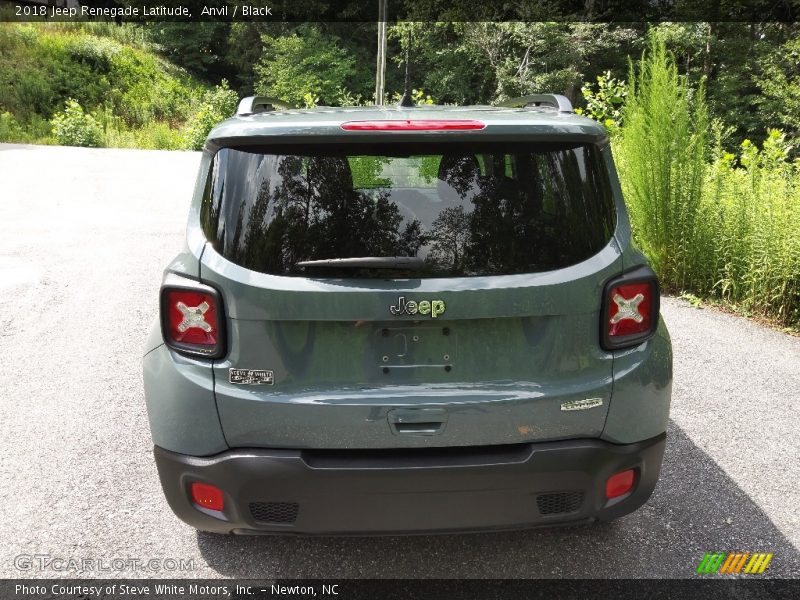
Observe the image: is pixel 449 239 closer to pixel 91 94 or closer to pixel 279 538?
pixel 279 538

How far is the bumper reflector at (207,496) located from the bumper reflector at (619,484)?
4.36 feet

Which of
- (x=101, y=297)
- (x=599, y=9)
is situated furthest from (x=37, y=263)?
(x=599, y=9)

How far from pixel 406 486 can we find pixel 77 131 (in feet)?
80.8

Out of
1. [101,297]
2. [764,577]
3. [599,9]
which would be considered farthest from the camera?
[599,9]

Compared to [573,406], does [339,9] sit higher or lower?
higher

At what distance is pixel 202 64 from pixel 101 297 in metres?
42.5

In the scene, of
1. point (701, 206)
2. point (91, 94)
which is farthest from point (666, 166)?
point (91, 94)

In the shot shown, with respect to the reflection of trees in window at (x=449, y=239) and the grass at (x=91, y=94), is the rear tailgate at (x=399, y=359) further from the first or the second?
the grass at (x=91, y=94)

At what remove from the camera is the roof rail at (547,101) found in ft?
8.75

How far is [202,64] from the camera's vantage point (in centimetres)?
4516

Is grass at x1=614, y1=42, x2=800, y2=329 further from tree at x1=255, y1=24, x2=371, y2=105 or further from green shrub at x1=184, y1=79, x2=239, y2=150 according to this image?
tree at x1=255, y1=24, x2=371, y2=105

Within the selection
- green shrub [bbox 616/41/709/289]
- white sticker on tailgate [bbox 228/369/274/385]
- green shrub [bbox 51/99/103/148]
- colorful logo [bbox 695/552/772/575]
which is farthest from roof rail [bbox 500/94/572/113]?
green shrub [bbox 51/99/103/148]

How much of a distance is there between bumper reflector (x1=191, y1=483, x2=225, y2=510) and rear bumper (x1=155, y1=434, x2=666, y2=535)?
0.02 metres

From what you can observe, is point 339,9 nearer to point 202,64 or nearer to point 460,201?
point 202,64
